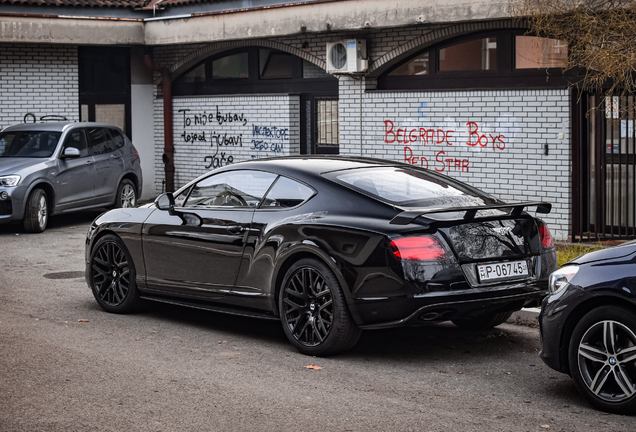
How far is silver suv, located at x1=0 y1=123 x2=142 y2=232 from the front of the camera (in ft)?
47.0

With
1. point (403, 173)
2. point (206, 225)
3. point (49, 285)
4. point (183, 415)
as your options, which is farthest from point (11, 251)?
point (183, 415)

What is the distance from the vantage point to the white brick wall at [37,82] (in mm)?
19188

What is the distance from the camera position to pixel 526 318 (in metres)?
7.93

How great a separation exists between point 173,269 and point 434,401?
10.1 feet

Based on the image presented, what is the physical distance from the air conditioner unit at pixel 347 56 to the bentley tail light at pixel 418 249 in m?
9.44

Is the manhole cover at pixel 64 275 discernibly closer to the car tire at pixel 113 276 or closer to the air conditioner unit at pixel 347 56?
the car tire at pixel 113 276

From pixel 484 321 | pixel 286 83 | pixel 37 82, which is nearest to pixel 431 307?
pixel 484 321

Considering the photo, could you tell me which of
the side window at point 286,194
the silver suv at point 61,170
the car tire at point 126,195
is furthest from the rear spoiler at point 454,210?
the car tire at point 126,195

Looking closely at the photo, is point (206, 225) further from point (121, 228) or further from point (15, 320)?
point (15, 320)

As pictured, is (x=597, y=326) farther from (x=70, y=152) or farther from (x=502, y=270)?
(x=70, y=152)

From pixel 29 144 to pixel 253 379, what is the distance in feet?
33.9

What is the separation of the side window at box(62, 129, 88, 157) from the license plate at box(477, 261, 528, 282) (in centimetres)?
1051

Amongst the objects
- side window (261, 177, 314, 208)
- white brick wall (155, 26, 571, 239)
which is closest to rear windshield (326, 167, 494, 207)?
side window (261, 177, 314, 208)

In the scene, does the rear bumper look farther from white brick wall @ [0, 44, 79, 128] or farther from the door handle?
white brick wall @ [0, 44, 79, 128]
